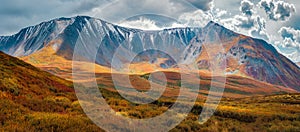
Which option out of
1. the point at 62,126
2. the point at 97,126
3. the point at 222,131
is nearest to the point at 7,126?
the point at 62,126

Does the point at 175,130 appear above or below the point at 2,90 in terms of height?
below

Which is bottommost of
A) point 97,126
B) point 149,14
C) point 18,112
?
point 97,126

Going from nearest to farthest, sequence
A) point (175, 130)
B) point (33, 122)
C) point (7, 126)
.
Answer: point (7, 126) → point (33, 122) → point (175, 130)

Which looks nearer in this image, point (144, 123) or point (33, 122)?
point (33, 122)

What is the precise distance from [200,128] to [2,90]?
16.5 metres

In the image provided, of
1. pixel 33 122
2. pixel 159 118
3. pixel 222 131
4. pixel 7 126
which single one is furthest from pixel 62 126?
pixel 222 131

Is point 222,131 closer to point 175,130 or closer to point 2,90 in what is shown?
point 175,130

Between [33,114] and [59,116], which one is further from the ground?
[33,114]

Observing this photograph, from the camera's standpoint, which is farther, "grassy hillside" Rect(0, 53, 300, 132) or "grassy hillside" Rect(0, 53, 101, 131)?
"grassy hillside" Rect(0, 53, 300, 132)

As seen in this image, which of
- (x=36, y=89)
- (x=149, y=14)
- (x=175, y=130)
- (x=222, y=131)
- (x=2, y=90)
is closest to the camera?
(x=175, y=130)

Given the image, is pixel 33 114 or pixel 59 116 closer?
pixel 33 114

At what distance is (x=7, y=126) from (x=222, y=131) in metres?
14.8

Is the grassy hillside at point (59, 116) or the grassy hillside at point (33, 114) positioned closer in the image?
the grassy hillside at point (33, 114)

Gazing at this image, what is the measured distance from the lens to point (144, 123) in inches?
834
